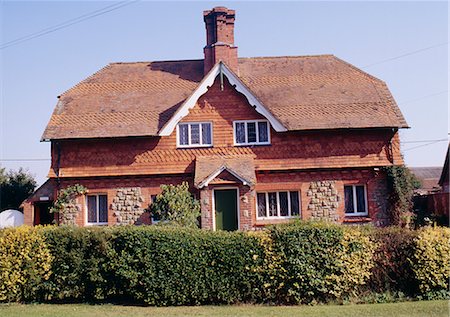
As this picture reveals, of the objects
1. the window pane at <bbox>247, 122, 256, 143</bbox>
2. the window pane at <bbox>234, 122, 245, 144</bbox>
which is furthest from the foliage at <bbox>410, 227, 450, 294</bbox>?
Result: the window pane at <bbox>234, 122, 245, 144</bbox>

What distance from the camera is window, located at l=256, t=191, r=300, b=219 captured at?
2481 centimetres

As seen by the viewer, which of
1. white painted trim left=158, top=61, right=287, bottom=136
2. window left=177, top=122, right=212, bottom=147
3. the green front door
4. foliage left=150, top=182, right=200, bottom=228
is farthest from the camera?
window left=177, top=122, right=212, bottom=147

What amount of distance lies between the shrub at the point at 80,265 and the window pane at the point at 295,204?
12.2 m

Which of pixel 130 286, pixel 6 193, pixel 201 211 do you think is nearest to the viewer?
pixel 130 286

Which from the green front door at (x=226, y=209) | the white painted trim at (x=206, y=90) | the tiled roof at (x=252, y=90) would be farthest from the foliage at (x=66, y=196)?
the green front door at (x=226, y=209)

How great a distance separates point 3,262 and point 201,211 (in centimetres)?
1035

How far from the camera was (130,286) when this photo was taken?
14102mm

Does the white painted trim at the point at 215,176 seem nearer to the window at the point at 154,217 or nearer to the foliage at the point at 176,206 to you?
the foliage at the point at 176,206

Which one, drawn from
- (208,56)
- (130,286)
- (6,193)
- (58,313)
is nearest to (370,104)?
(208,56)

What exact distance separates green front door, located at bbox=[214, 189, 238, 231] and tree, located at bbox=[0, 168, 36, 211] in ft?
47.7

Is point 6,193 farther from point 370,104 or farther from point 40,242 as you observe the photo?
point 370,104

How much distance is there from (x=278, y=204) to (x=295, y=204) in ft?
2.68

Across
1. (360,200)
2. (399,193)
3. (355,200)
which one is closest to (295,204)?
(355,200)

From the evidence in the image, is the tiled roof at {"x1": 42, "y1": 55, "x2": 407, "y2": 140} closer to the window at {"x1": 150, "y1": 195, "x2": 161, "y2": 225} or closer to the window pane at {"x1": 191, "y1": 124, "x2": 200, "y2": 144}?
the window pane at {"x1": 191, "y1": 124, "x2": 200, "y2": 144}
